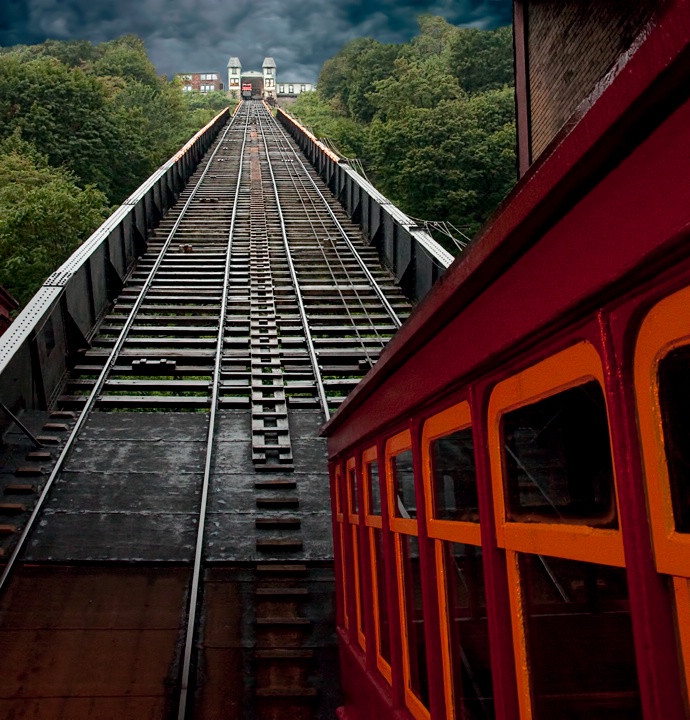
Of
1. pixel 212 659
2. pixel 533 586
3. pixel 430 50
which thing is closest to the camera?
pixel 533 586

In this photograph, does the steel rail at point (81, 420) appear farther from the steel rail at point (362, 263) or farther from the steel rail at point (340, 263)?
the steel rail at point (362, 263)

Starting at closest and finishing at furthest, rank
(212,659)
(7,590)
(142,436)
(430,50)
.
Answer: (212,659) < (7,590) < (142,436) < (430,50)

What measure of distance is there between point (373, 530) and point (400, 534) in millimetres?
608

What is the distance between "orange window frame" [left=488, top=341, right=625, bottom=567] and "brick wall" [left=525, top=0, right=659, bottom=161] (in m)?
6.45

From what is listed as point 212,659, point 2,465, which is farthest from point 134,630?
point 2,465

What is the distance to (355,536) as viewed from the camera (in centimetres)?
385

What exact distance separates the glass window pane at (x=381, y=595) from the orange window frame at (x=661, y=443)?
213cm

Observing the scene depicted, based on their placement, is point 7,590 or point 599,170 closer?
point 599,170

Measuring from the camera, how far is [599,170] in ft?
3.44

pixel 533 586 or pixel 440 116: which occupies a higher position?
pixel 440 116

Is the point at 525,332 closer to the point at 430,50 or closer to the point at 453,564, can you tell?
the point at 453,564

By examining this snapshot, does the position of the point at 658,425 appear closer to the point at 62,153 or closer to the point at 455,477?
the point at 455,477

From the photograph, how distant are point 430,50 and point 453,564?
68.9 meters

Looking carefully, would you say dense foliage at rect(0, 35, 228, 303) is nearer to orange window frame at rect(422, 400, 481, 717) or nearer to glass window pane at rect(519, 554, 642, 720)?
orange window frame at rect(422, 400, 481, 717)
